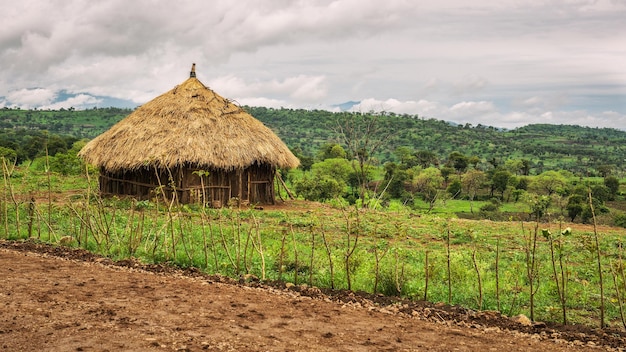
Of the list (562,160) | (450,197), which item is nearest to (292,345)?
(450,197)

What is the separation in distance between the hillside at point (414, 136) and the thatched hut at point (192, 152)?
53.1m

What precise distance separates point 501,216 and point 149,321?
3055 centimetres

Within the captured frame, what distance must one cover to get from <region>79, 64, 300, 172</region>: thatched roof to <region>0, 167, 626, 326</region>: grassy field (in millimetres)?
2374

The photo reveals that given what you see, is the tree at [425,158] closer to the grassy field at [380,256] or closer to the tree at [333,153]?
the tree at [333,153]

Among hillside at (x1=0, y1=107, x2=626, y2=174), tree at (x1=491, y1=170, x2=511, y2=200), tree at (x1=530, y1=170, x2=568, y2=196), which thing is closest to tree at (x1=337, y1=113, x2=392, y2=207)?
tree at (x1=491, y1=170, x2=511, y2=200)

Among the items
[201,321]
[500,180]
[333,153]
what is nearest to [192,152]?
[201,321]

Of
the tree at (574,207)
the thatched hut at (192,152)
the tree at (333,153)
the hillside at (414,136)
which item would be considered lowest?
the tree at (574,207)

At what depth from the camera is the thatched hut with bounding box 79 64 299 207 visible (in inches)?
645


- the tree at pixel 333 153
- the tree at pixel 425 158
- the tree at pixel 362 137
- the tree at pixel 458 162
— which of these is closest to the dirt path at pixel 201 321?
the tree at pixel 362 137

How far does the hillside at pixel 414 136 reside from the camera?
2992 inches

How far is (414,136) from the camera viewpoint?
3231 inches

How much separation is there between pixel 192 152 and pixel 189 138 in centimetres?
67

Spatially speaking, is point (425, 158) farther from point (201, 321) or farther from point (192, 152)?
point (201, 321)

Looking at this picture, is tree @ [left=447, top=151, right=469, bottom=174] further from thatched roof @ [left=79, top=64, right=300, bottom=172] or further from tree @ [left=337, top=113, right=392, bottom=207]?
thatched roof @ [left=79, top=64, right=300, bottom=172]
